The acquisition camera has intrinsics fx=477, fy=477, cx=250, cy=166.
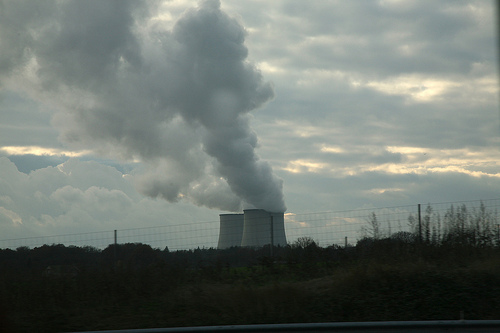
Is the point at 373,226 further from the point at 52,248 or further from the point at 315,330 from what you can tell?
Result: the point at 52,248

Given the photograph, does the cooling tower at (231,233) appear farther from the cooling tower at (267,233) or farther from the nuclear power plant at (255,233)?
the cooling tower at (267,233)

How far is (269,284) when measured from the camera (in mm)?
8289

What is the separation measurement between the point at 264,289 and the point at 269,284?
0.87 m

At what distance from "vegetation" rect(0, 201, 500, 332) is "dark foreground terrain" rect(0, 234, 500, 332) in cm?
2

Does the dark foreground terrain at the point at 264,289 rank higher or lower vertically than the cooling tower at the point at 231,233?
lower

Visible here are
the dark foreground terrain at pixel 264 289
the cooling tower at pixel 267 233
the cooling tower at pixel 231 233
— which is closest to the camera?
the dark foreground terrain at pixel 264 289

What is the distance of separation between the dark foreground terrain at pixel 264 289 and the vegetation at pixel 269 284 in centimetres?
2

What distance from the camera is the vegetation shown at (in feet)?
21.9

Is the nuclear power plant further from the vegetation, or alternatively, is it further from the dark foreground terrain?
the dark foreground terrain

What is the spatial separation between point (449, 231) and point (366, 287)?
389 cm

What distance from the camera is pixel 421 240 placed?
410 inches

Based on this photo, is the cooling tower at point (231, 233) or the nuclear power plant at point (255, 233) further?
the cooling tower at point (231, 233)

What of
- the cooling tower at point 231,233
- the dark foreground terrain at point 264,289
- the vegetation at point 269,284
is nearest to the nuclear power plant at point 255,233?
the cooling tower at point 231,233

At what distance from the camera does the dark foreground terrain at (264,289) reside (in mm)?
6637
